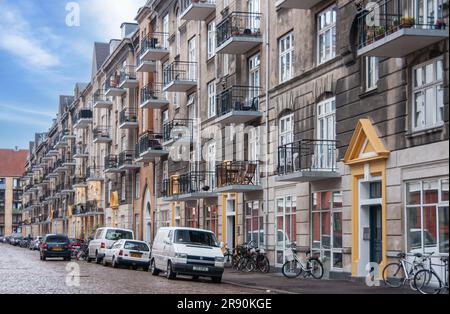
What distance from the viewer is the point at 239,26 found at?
33.4 meters

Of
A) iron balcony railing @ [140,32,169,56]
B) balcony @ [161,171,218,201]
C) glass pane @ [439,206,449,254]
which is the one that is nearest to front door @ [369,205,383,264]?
glass pane @ [439,206,449,254]

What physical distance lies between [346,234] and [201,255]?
4528 mm

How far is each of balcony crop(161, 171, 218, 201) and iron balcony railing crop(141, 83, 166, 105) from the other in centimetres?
669

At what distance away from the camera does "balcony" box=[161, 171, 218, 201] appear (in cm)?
3759

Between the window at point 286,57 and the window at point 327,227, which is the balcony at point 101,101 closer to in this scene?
the window at point 286,57

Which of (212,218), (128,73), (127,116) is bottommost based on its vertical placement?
(212,218)

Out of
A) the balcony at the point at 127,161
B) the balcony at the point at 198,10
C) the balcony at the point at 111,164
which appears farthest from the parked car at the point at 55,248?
the balcony at the point at 111,164

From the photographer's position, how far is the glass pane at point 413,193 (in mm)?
21016

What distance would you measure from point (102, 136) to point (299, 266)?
37.6 metres

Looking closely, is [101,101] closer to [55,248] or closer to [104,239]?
[55,248]

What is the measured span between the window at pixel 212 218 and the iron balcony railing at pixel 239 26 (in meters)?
8.49

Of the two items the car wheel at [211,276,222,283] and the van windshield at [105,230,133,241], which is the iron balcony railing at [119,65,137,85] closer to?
the van windshield at [105,230,133,241]

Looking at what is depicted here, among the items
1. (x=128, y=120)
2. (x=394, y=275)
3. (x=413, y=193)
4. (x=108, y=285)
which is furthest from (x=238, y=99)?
(x=128, y=120)
